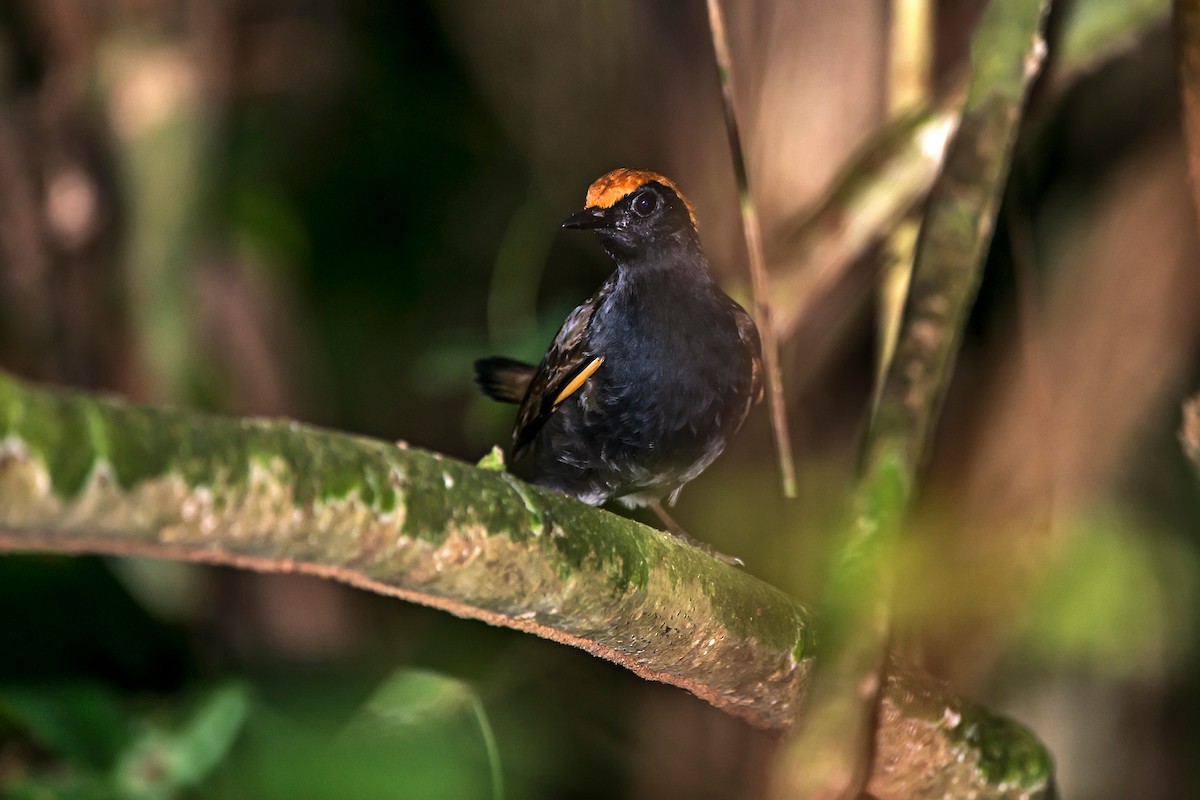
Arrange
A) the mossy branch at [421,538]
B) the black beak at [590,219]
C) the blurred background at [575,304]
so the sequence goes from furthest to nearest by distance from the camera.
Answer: the blurred background at [575,304]
the black beak at [590,219]
the mossy branch at [421,538]

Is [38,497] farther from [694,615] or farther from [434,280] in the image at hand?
[434,280]

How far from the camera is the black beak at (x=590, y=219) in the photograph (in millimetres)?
2243

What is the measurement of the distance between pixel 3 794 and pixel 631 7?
2716 mm

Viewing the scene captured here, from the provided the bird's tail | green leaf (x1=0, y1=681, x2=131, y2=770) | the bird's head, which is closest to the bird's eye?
the bird's head

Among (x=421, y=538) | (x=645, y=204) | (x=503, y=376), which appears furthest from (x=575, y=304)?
(x=421, y=538)

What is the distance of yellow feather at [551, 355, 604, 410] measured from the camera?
2.43 meters

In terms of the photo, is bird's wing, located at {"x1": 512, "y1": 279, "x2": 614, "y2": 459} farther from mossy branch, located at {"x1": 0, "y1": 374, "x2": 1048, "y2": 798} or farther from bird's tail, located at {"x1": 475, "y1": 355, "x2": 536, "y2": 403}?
mossy branch, located at {"x1": 0, "y1": 374, "x2": 1048, "y2": 798}

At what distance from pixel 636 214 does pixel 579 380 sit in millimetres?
337

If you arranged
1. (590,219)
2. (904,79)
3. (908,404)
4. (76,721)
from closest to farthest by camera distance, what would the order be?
(908,404), (590,219), (76,721), (904,79)

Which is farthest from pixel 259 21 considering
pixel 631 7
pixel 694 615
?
pixel 694 615

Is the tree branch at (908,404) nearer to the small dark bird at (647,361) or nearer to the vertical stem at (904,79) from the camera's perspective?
the small dark bird at (647,361)

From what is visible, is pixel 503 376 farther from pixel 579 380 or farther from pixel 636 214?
pixel 636 214

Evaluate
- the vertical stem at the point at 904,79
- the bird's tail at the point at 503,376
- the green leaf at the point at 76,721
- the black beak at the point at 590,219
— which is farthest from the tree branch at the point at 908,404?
the green leaf at the point at 76,721

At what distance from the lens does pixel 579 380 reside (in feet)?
8.05
